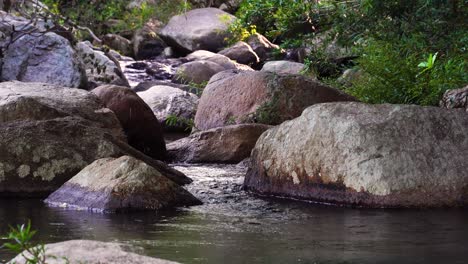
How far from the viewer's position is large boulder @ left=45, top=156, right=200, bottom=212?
25.5 feet

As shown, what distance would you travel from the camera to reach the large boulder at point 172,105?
15.5 meters

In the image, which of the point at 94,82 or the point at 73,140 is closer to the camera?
the point at 73,140

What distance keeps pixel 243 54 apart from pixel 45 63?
811cm

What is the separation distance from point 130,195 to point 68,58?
Answer: 34.4ft

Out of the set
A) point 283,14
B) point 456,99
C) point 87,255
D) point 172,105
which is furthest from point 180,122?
point 87,255

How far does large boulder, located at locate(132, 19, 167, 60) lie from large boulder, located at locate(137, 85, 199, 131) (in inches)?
476

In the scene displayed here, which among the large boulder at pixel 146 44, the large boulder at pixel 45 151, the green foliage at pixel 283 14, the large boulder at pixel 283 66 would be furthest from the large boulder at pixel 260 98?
the large boulder at pixel 146 44

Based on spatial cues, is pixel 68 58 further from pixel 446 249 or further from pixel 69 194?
pixel 446 249

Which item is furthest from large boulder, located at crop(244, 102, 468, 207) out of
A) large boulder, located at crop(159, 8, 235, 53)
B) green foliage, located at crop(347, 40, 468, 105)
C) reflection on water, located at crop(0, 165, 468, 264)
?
large boulder, located at crop(159, 8, 235, 53)

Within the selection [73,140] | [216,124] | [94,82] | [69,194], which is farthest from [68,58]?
[69,194]

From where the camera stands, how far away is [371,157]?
8.23 metres

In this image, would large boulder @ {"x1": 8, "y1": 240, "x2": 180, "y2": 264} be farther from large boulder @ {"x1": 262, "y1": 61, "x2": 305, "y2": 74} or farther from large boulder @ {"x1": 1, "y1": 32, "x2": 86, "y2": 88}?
large boulder @ {"x1": 262, "y1": 61, "x2": 305, "y2": 74}

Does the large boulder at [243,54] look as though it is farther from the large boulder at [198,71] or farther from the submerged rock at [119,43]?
the submerged rock at [119,43]

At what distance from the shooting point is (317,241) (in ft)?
21.3
